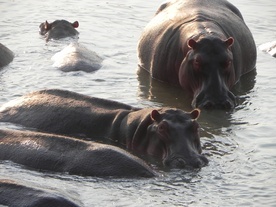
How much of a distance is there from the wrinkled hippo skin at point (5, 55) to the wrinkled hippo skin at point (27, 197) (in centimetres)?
590

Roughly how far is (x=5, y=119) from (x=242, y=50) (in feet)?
13.1

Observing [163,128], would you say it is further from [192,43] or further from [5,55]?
[5,55]

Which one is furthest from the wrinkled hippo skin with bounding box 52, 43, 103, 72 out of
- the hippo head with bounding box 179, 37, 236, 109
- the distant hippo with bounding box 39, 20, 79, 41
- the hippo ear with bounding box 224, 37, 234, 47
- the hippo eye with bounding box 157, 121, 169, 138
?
the hippo eye with bounding box 157, 121, 169, 138

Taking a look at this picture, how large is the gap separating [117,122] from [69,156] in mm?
1247

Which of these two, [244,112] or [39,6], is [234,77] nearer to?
[244,112]

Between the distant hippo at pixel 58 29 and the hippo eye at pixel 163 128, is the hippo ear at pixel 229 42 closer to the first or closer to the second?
the hippo eye at pixel 163 128

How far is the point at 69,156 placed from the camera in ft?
28.0

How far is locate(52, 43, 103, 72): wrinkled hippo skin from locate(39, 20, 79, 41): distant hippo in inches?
57.3

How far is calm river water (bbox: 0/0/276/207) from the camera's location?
8242 millimetres

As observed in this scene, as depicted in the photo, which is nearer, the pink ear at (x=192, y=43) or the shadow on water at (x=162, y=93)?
the pink ear at (x=192, y=43)

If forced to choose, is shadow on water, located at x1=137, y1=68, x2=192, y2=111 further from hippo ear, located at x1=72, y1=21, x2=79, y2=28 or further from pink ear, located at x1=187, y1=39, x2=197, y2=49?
hippo ear, located at x1=72, y1=21, x2=79, y2=28

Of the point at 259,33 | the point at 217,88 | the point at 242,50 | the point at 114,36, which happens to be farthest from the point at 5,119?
the point at 259,33

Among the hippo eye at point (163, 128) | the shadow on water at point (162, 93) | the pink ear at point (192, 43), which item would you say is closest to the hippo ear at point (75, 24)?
the shadow on water at point (162, 93)

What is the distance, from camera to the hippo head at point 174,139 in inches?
350
